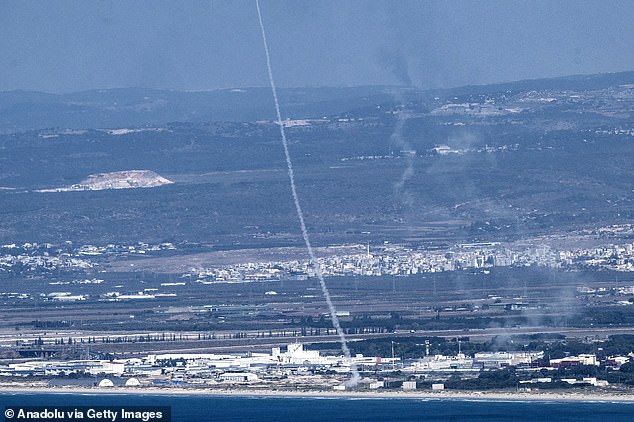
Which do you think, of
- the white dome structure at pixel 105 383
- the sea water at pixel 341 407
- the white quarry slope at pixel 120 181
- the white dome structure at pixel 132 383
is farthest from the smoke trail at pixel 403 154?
the sea water at pixel 341 407

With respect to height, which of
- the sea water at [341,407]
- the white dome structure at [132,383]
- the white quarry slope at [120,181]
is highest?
the white quarry slope at [120,181]

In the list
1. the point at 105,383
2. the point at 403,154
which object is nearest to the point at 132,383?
the point at 105,383

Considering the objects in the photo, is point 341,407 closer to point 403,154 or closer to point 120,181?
point 120,181

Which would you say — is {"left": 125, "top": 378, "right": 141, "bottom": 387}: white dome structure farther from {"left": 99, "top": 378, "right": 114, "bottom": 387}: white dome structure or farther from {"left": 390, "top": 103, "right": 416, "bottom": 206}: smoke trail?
{"left": 390, "top": 103, "right": 416, "bottom": 206}: smoke trail

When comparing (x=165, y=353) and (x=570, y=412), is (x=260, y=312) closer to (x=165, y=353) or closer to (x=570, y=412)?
(x=165, y=353)

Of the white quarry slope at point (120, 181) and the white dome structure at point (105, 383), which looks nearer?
the white dome structure at point (105, 383)

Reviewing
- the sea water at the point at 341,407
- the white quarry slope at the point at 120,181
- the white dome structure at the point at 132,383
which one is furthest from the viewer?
the white quarry slope at the point at 120,181

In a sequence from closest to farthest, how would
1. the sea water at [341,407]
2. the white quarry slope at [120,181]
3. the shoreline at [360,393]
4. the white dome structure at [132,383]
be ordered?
the sea water at [341,407] < the shoreline at [360,393] < the white dome structure at [132,383] < the white quarry slope at [120,181]

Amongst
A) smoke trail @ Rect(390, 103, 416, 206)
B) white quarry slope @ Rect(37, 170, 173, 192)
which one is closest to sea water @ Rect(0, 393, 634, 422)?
smoke trail @ Rect(390, 103, 416, 206)

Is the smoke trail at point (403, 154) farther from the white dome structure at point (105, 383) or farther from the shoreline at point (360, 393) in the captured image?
the shoreline at point (360, 393)

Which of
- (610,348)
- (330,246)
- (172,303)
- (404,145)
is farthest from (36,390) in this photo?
(404,145)
